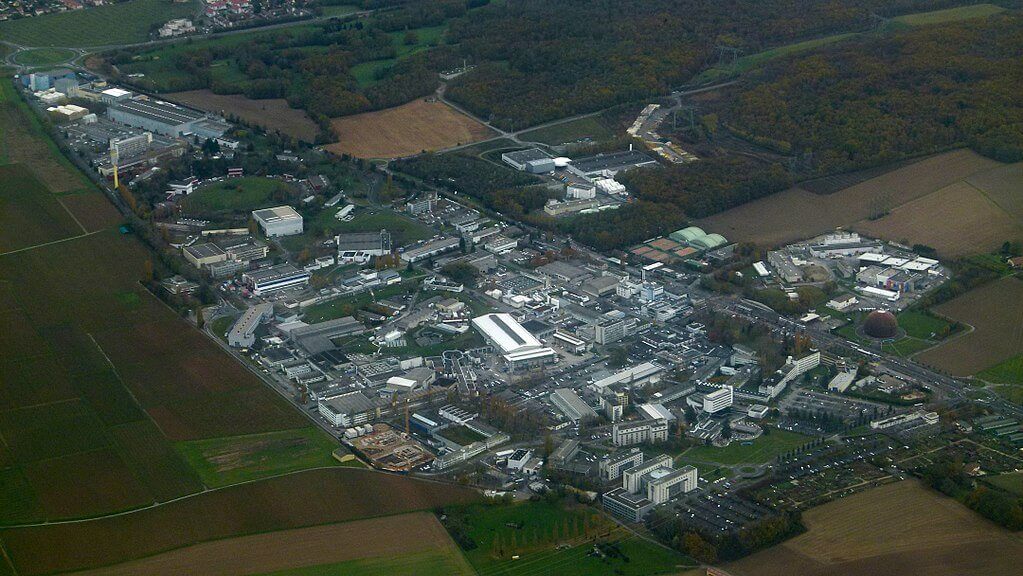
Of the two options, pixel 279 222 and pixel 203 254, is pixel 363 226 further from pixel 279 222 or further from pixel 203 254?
pixel 203 254

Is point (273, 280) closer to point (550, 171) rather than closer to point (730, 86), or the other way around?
point (550, 171)

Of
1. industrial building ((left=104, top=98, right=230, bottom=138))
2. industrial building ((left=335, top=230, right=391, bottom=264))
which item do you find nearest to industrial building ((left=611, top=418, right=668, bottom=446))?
industrial building ((left=335, top=230, right=391, bottom=264))

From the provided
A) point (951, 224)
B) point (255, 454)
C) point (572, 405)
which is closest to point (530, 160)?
point (951, 224)

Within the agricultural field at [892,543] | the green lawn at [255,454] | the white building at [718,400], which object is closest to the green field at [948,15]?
the white building at [718,400]

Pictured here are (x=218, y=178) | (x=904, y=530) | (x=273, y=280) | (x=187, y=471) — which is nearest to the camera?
(x=904, y=530)

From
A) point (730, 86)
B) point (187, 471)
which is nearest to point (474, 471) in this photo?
point (187, 471)

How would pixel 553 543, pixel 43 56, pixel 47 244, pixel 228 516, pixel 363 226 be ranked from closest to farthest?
pixel 553 543
pixel 228 516
pixel 47 244
pixel 363 226
pixel 43 56

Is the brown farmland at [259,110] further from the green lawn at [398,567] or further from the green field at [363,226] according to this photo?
the green lawn at [398,567]
